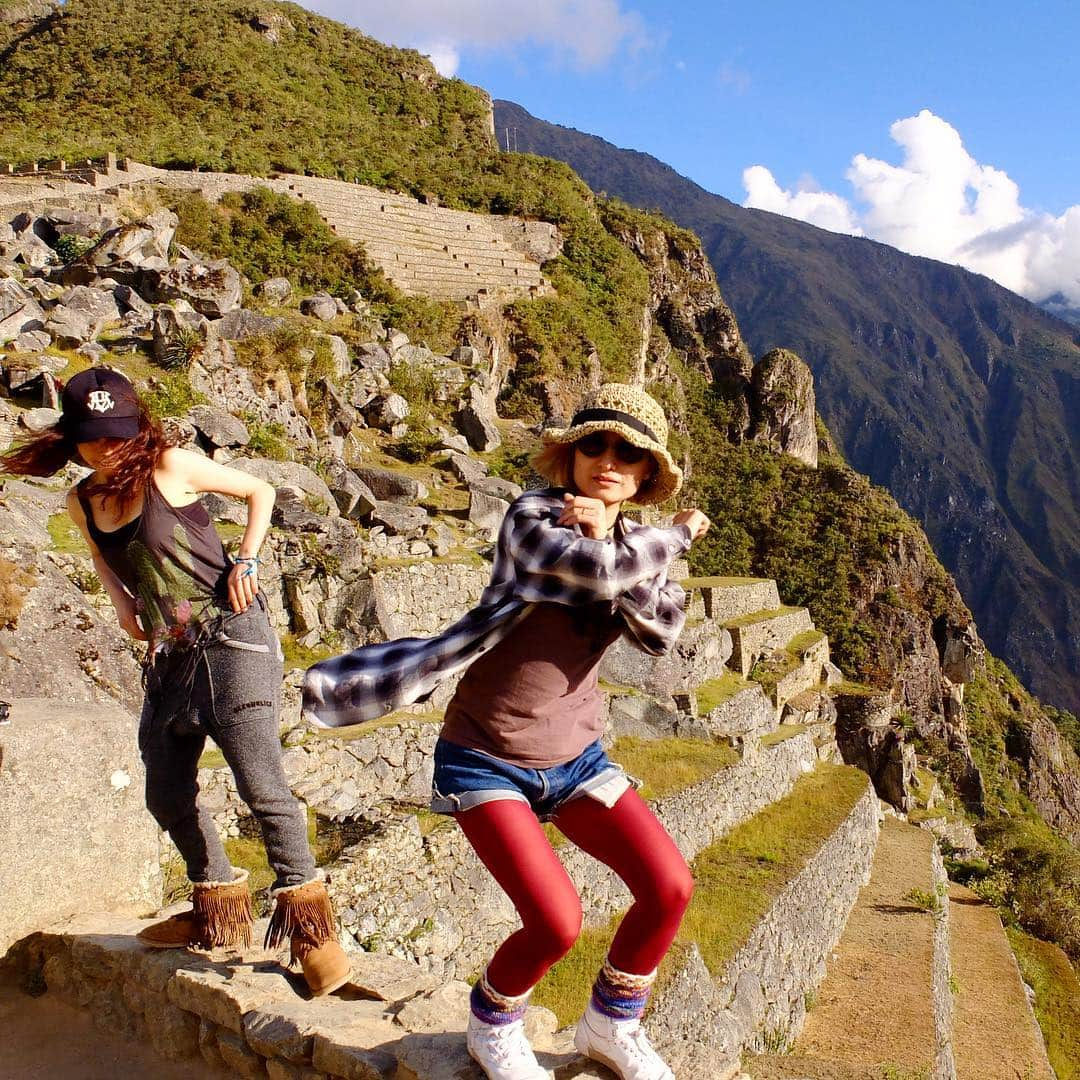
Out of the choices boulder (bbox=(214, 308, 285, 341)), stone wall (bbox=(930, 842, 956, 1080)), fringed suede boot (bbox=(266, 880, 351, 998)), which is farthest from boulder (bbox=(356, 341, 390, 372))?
fringed suede boot (bbox=(266, 880, 351, 998))

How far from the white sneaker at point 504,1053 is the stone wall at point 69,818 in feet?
6.21

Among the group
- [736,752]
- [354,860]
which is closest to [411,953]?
[354,860]

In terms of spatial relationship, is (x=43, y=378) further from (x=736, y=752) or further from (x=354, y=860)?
(x=736, y=752)

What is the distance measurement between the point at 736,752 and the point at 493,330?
16.1 metres

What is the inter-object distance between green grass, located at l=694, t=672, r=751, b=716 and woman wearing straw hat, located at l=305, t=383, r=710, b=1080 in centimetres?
1124

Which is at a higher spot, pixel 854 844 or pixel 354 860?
pixel 354 860

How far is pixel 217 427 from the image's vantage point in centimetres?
1002

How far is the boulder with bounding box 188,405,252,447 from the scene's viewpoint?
9.95 meters

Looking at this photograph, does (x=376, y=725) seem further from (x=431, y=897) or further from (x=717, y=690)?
(x=717, y=690)

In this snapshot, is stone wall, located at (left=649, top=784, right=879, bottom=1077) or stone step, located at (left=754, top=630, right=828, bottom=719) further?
stone step, located at (left=754, top=630, right=828, bottom=719)

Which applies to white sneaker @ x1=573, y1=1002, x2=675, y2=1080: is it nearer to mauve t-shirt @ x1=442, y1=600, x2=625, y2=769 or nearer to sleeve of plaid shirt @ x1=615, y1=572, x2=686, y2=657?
mauve t-shirt @ x1=442, y1=600, x2=625, y2=769

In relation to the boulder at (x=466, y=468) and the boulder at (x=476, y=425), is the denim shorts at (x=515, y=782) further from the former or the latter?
the boulder at (x=476, y=425)

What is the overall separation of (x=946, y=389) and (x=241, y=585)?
12227 cm

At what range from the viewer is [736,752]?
37.1 ft
